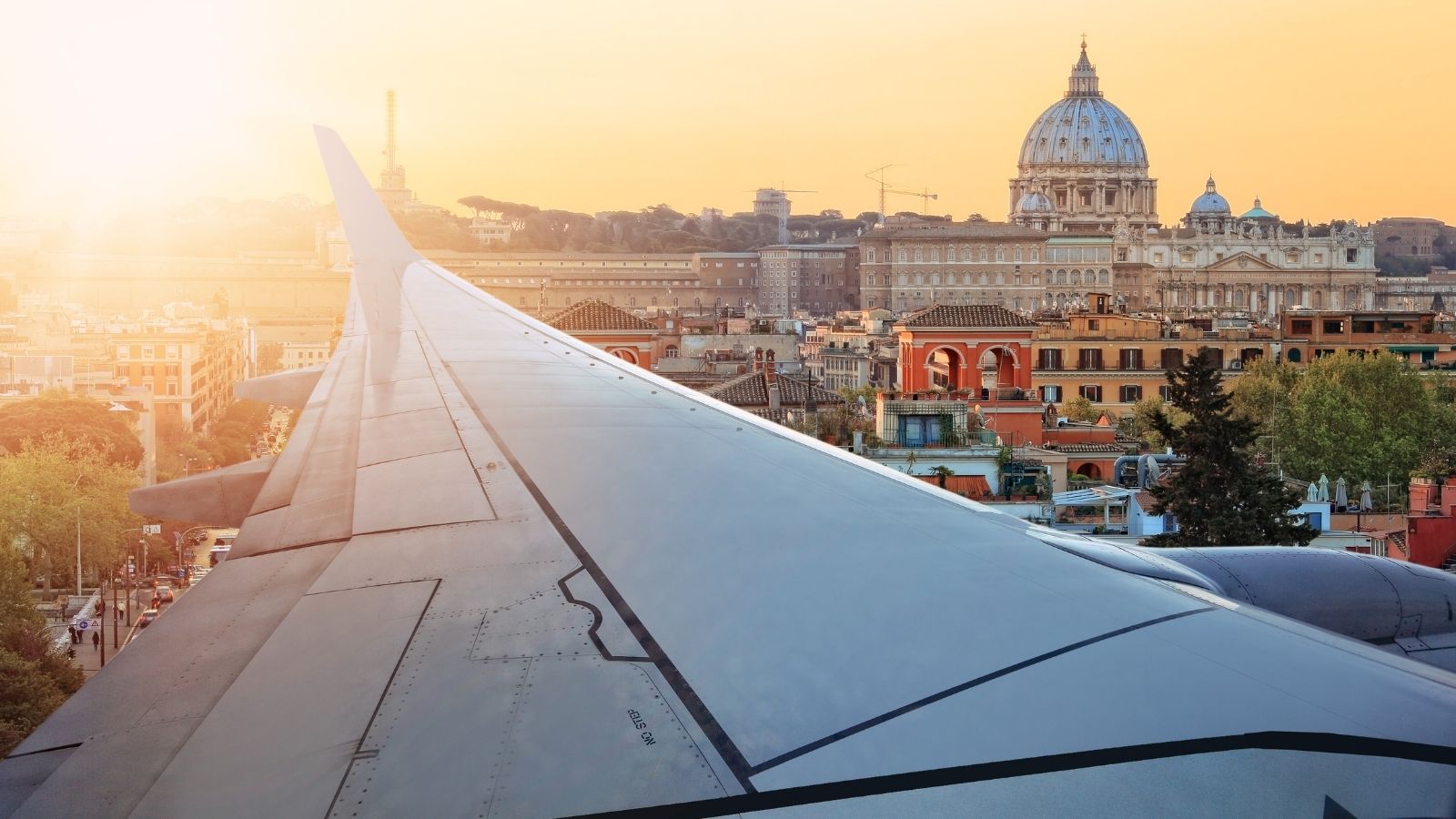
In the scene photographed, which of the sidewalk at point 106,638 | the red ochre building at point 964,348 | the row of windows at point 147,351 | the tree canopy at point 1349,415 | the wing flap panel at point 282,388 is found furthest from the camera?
the row of windows at point 147,351

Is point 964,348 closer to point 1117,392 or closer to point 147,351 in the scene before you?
point 1117,392

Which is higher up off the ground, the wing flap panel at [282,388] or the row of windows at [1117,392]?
the wing flap panel at [282,388]

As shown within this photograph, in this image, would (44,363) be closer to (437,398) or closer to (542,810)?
(437,398)

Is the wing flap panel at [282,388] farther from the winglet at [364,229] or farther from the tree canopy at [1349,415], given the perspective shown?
the tree canopy at [1349,415]

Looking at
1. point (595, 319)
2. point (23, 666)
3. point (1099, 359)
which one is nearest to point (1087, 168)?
point (1099, 359)

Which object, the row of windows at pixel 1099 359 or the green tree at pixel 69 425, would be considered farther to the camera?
the row of windows at pixel 1099 359

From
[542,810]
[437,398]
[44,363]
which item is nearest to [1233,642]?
[542,810]

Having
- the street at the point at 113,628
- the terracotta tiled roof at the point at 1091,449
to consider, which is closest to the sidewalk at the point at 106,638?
the street at the point at 113,628

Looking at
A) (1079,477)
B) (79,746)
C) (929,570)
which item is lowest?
(1079,477)

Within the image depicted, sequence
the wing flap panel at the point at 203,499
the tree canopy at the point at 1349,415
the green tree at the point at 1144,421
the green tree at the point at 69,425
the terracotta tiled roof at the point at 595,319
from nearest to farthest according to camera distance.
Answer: the wing flap panel at the point at 203,499
the green tree at the point at 69,425
the terracotta tiled roof at the point at 595,319
the tree canopy at the point at 1349,415
the green tree at the point at 1144,421
